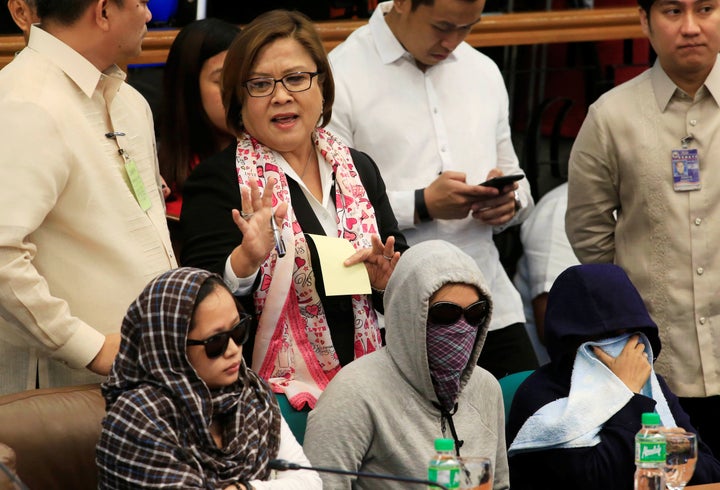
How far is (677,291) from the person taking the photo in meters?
4.03

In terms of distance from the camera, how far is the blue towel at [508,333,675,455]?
3285mm

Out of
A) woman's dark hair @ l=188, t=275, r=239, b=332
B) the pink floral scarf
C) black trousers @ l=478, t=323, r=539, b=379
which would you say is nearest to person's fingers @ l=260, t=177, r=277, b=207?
the pink floral scarf

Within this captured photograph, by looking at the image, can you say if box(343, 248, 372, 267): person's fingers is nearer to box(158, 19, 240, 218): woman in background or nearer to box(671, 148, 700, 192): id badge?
box(158, 19, 240, 218): woman in background

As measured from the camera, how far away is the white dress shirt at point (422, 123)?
423 cm

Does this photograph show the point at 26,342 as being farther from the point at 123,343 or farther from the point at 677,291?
the point at 677,291

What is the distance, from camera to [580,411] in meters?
3.30

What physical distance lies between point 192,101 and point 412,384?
1.37m

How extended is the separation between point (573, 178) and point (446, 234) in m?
0.43

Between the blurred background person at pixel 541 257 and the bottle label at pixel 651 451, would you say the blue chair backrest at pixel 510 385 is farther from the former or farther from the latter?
the blurred background person at pixel 541 257

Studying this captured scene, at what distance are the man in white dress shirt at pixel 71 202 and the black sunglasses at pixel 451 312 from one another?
0.70m

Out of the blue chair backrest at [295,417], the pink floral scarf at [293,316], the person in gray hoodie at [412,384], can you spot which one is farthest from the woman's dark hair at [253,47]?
the blue chair backrest at [295,417]

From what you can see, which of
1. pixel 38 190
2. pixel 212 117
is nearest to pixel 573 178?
Result: pixel 212 117

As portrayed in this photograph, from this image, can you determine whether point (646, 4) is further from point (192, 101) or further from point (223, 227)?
point (223, 227)

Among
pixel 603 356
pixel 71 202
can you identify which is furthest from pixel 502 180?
pixel 71 202
